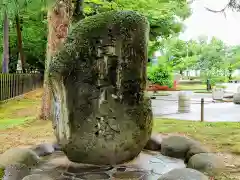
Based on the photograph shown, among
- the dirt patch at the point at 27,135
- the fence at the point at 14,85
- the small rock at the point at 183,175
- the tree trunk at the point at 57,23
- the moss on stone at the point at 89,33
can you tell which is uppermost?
the tree trunk at the point at 57,23

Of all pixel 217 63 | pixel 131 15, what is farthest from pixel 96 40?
pixel 217 63

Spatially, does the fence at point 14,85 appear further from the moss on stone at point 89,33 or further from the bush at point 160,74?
the moss on stone at point 89,33

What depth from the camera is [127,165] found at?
5.96 metres

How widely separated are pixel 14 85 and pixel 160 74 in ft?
47.8

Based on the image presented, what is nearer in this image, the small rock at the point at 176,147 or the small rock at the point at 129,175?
the small rock at the point at 129,175

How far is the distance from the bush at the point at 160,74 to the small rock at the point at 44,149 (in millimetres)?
23929

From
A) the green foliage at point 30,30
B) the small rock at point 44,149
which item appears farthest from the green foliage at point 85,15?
the small rock at point 44,149

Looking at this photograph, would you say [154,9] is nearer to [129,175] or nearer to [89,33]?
[89,33]

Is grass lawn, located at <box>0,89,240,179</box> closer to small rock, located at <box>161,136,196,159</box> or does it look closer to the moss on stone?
small rock, located at <box>161,136,196,159</box>

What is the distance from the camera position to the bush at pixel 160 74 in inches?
1207

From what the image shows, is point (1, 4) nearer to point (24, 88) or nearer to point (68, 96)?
point (24, 88)

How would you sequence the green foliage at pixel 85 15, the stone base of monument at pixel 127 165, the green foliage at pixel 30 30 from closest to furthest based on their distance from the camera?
the stone base of monument at pixel 127 165
the green foliage at pixel 85 15
the green foliage at pixel 30 30

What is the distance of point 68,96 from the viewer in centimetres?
562

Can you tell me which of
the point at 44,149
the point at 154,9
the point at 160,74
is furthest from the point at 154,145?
the point at 160,74
